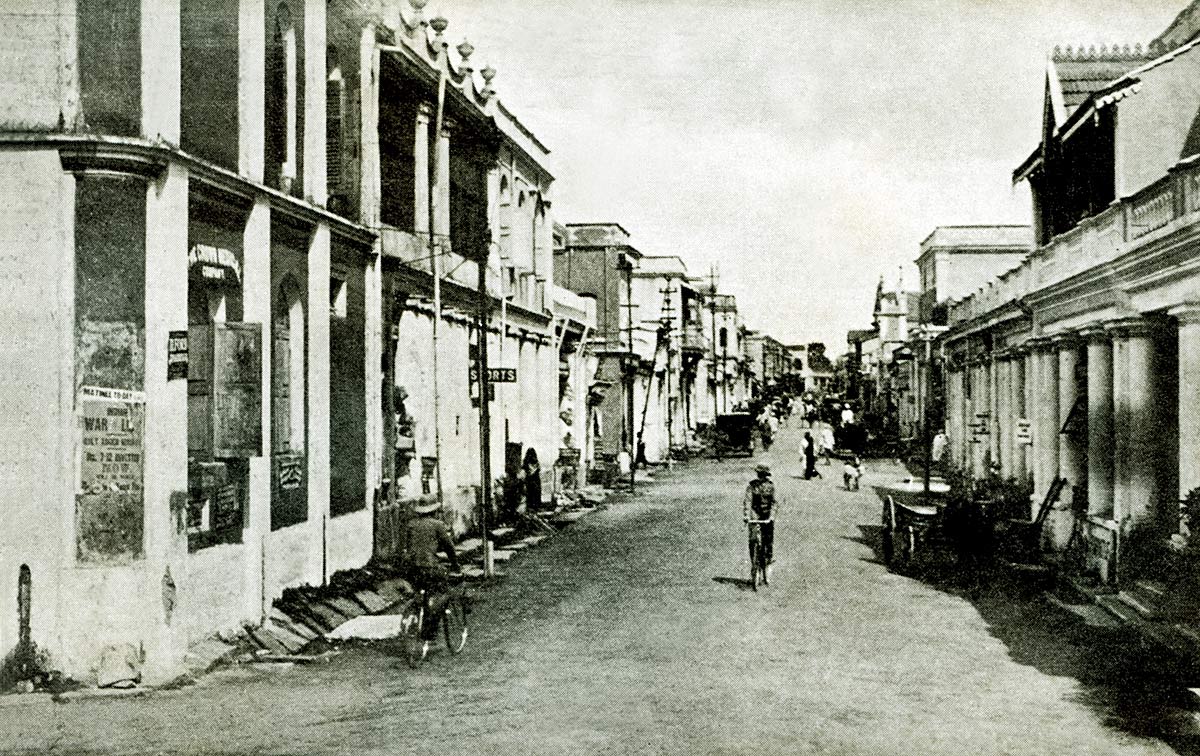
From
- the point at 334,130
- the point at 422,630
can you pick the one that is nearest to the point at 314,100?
the point at 334,130

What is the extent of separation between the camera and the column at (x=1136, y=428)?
14.9 metres

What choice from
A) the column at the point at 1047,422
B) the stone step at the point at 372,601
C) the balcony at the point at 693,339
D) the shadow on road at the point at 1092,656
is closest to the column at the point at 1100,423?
the shadow on road at the point at 1092,656

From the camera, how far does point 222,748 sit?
8.45 m

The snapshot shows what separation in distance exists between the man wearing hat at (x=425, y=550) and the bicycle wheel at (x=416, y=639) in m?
0.23

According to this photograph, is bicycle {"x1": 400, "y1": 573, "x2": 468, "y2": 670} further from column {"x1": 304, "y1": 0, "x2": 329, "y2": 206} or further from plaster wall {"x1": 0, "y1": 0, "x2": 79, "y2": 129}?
column {"x1": 304, "y1": 0, "x2": 329, "y2": 206}

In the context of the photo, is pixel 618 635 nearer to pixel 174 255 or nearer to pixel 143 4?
pixel 174 255

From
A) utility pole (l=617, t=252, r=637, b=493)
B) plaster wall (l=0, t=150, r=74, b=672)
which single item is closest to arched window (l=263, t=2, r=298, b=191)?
plaster wall (l=0, t=150, r=74, b=672)

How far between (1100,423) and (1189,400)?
4.09 meters

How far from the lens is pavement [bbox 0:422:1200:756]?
28.2 feet

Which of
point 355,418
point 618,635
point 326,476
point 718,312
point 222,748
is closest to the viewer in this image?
point 222,748

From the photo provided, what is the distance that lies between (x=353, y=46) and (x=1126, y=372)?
1213 cm

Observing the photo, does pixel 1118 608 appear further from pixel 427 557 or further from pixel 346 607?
pixel 346 607

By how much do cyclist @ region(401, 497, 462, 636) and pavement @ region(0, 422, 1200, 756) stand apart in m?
0.69

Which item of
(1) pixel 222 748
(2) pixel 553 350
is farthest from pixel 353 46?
(2) pixel 553 350
